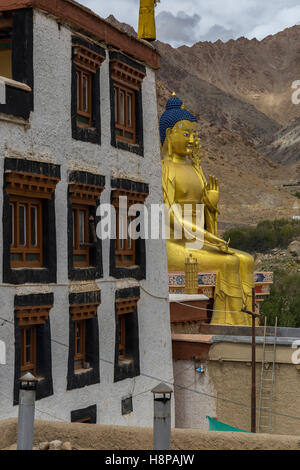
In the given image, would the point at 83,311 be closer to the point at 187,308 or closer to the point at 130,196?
the point at 130,196

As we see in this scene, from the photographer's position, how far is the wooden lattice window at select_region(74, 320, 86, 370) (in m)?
14.9

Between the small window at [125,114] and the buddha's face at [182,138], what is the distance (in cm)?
1058

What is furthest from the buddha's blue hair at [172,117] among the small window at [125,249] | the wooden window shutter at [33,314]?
the wooden window shutter at [33,314]

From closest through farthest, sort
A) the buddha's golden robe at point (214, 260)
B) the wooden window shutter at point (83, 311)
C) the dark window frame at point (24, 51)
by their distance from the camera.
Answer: the dark window frame at point (24, 51) → the wooden window shutter at point (83, 311) → the buddha's golden robe at point (214, 260)

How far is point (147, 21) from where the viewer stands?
1900cm

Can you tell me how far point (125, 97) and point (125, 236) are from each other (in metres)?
2.69

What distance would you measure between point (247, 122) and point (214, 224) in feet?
484

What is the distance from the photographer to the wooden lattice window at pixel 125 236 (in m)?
16.0

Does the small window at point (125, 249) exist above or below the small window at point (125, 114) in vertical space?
below

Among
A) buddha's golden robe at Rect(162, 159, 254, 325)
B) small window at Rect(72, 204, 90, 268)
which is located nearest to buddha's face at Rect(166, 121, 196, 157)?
buddha's golden robe at Rect(162, 159, 254, 325)

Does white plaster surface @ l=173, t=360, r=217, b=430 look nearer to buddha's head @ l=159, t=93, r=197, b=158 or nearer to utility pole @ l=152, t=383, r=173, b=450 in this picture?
utility pole @ l=152, t=383, r=173, b=450

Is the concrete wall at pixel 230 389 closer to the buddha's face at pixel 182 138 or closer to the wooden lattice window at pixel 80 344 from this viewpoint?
the wooden lattice window at pixel 80 344
